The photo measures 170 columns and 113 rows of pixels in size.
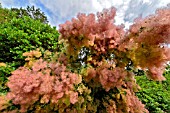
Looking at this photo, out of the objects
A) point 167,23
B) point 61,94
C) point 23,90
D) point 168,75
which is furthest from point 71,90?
point 168,75

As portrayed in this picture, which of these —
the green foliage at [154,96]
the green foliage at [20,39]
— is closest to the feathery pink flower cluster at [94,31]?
the green foliage at [20,39]

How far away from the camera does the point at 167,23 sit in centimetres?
241

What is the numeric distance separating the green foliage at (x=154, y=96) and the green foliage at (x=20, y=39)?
9.38ft

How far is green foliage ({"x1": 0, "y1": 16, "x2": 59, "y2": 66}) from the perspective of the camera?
652cm

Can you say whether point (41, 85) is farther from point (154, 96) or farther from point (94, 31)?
point (154, 96)

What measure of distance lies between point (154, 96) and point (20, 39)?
4238mm

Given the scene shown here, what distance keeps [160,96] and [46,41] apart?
3842mm

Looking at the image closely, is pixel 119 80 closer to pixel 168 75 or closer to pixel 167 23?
pixel 167 23

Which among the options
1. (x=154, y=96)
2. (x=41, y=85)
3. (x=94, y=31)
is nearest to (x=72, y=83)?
(x=41, y=85)

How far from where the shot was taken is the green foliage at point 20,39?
652 centimetres

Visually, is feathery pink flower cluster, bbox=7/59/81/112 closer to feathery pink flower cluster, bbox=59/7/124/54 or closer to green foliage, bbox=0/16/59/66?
feathery pink flower cluster, bbox=59/7/124/54

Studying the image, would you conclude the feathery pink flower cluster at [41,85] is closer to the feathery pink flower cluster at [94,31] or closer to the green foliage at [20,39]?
the feathery pink flower cluster at [94,31]

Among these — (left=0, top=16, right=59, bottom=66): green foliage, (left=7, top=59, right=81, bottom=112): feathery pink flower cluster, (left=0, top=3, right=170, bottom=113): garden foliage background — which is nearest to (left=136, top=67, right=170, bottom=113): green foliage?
(left=0, top=16, right=59, bottom=66): green foliage

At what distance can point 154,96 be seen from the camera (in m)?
6.60
